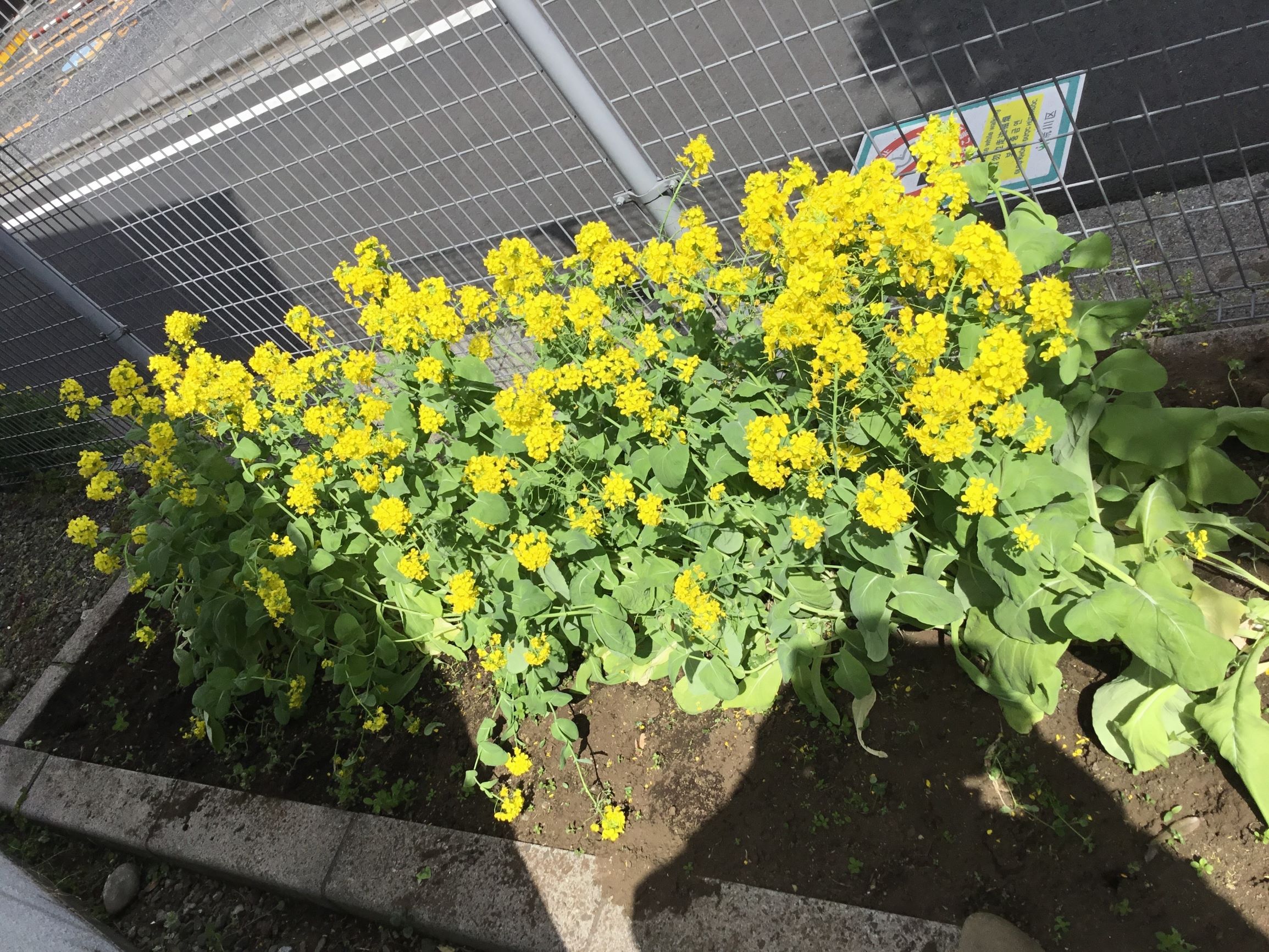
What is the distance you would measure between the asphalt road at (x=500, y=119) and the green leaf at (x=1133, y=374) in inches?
42.4

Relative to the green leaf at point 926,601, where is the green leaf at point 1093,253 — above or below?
above

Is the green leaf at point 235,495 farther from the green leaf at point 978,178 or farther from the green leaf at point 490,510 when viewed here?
the green leaf at point 978,178

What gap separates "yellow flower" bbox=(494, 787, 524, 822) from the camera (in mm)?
2629

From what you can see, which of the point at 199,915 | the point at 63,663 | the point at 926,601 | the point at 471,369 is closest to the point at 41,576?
the point at 63,663

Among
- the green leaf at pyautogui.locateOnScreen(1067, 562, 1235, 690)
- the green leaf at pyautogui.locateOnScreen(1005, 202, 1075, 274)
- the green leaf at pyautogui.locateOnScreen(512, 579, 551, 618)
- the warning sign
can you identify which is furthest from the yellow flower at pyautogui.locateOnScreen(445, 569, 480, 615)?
the warning sign

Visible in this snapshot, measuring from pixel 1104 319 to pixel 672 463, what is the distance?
126cm

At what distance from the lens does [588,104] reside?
9.55ft

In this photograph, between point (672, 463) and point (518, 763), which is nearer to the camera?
point (672, 463)

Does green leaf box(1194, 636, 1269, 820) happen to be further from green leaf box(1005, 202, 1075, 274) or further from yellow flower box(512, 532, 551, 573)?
yellow flower box(512, 532, 551, 573)

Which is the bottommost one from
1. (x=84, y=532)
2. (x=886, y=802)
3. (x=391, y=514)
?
(x=886, y=802)

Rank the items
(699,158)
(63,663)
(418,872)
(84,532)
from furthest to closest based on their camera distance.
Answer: (63,663), (84,532), (418,872), (699,158)

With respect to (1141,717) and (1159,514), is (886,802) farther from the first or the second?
(1159,514)

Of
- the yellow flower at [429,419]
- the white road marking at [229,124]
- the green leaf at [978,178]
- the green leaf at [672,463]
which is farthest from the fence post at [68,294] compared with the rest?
the green leaf at [978,178]

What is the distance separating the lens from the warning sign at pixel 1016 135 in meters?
3.25
